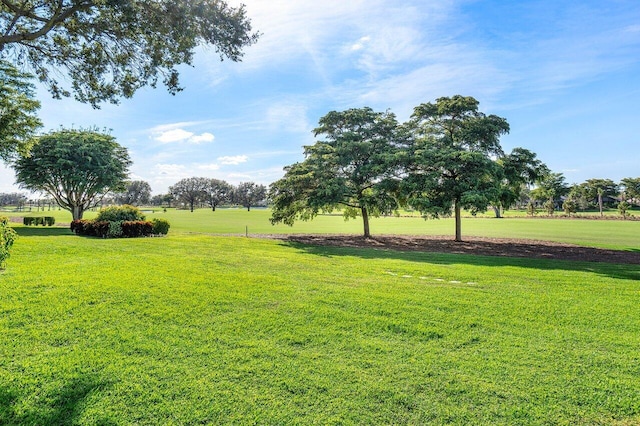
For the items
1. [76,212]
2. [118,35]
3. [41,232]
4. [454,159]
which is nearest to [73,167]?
[76,212]

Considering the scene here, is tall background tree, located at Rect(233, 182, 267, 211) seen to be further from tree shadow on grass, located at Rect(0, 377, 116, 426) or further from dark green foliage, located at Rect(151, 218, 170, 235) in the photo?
tree shadow on grass, located at Rect(0, 377, 116, 426)

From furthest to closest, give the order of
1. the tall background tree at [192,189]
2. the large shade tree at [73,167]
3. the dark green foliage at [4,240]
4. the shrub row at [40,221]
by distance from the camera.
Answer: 1. the tall background tree at [192,189]
2. the shrub row at [40,221]
3. the large shade tree at [73,167]
4. the dark green foliage at [4,240]

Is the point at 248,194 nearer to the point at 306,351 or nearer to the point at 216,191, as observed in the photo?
the point at 216,191

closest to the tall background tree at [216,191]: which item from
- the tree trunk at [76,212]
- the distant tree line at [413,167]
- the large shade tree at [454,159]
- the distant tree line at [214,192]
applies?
the distant tree line at [214,192]

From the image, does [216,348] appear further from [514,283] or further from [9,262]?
[9,262]

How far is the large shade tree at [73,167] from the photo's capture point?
2477 cm

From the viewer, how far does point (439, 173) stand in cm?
1786

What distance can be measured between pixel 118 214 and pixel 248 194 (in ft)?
331

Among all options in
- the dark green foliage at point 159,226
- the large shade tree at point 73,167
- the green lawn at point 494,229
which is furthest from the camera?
the large shade tree at point 73,167

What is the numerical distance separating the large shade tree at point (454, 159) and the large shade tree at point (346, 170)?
5.39ft

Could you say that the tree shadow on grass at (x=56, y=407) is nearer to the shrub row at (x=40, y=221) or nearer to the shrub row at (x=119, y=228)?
the shrub row at (x=119, y=228)

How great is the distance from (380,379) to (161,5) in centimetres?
660

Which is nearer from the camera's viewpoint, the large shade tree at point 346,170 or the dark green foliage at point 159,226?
the dark green foliage at point 159,226

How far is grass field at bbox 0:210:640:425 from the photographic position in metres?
3.07
